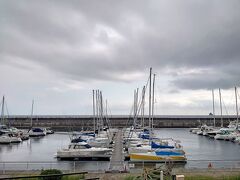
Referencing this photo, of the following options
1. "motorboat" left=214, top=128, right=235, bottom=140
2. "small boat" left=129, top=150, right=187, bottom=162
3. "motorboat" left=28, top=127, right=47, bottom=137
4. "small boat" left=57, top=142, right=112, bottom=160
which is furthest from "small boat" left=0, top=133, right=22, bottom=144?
"motorboat" left=214, top=128, right=235, bottom=140

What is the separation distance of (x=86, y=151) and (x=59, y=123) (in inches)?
3784

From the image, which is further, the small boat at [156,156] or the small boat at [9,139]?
the small boat at [9,139]

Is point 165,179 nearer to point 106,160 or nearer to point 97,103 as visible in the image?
point 106,160

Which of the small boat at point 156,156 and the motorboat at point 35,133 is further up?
the motorboat at point 35,133

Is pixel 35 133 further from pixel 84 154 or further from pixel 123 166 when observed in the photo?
pixel 123 166

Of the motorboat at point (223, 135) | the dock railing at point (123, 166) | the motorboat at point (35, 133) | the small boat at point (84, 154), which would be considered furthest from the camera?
the motorboat at point (35, 133)

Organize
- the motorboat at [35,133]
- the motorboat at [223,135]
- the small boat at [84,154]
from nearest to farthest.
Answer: the small boat at [84,154] < the motorboat at [223,135] < the motorboat at [35,133]

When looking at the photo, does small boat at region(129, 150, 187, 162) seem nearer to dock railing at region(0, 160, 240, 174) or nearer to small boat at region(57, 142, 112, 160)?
dock railing at region(0, 160, 240, 174)

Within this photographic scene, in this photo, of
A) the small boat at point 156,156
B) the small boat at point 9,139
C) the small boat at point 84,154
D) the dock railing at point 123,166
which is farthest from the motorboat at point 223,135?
the small boat at point 9,139

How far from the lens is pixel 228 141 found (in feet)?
237

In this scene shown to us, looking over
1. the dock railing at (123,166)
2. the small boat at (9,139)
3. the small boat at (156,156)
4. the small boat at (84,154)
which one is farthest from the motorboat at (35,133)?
the small boat at (156,156)

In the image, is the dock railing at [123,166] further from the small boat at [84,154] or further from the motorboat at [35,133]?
the motorboat at [35,133]

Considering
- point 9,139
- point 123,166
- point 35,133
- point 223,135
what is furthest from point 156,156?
point 35,133

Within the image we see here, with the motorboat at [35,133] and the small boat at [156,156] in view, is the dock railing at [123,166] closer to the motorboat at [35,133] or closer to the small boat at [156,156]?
the small boat at [156,156]
